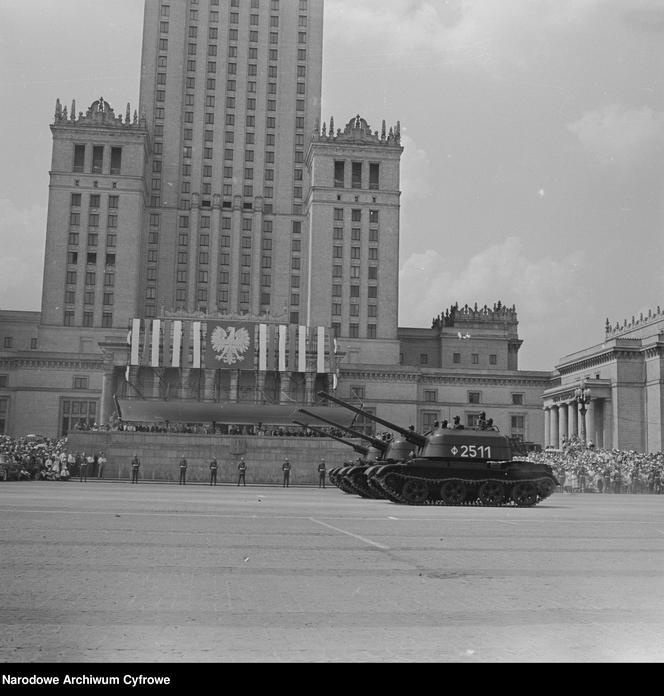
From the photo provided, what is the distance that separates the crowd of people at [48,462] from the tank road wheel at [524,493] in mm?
23177

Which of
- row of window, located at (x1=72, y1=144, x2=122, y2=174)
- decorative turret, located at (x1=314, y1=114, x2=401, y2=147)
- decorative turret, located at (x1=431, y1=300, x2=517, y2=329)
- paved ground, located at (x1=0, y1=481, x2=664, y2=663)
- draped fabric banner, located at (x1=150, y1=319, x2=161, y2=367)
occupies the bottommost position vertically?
paved ground, located at (x1=0, y1=481, x2=664, y2=663)

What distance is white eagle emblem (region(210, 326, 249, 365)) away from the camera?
72.2m

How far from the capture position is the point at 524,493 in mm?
28859

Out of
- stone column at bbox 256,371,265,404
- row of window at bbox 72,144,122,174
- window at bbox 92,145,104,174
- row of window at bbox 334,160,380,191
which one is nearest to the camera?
stone column at bbox 256,371,265,404

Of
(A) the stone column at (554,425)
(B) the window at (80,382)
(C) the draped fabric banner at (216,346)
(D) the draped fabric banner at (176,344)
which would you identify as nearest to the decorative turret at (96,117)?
(C) the draped fabric banner at (216,346)

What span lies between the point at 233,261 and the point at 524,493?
67396 millimetres

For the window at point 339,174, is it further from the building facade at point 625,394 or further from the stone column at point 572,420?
the stone column at point 572,420

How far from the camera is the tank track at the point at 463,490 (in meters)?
28.2

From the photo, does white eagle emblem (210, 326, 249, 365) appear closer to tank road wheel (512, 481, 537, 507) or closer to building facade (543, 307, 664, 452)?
building facade (543, 307, 664, 452)

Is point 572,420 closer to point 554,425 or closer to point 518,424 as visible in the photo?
point 554,425

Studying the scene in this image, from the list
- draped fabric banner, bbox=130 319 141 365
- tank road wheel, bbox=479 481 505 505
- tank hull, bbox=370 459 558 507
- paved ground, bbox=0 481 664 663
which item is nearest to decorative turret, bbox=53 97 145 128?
draped fabric banner, bbox=130 319 141 365

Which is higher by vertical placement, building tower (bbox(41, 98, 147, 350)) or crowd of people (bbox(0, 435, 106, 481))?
building tower (bbox(41, 98, 147, 350))
